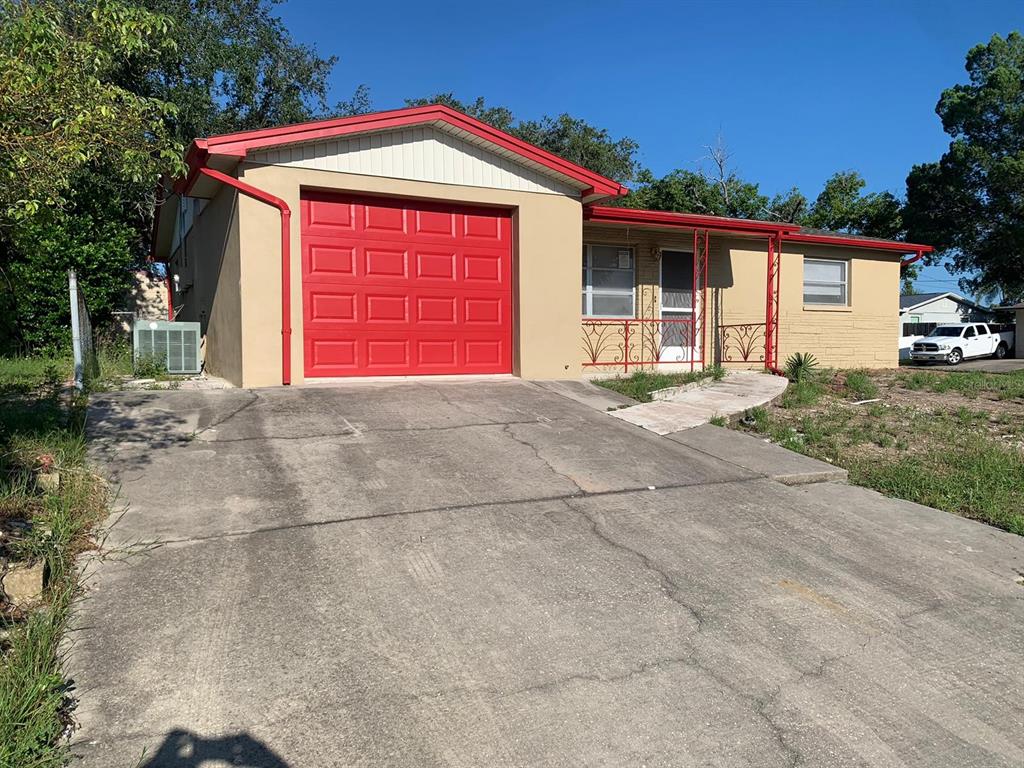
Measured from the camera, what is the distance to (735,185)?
31.7 meters

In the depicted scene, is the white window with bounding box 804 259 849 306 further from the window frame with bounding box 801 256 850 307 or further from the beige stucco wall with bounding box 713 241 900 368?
the beige stucco wall with bounding box 713 241 900 368

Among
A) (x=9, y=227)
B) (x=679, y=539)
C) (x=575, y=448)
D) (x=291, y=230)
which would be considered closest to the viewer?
(x=679, y=539)

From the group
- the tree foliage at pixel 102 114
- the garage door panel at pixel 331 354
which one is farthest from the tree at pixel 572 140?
the garage door panel at pixel 331 354

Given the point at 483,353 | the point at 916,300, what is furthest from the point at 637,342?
the point at 916,300

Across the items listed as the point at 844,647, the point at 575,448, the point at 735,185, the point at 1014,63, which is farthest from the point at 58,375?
the point at 1014,63

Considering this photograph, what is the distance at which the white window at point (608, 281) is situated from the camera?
1238 cm

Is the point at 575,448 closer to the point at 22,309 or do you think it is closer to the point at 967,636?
the point at 967,636

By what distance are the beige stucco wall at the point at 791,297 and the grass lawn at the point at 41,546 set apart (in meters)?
8.29

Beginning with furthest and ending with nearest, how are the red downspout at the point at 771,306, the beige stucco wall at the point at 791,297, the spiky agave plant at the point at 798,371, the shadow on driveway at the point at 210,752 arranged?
the red downspout at the point at 771,306 < the beige stucco wall at the point at 791,297 < the spiky agave plant at the point at 798,371 < the shadow on driveway at the point at 210,752

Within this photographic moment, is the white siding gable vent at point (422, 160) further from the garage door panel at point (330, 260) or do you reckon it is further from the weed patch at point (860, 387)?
the weed patch at point (860, 387)

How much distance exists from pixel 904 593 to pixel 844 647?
0.98 metres

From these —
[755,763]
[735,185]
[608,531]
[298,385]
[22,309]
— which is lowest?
[755,763]

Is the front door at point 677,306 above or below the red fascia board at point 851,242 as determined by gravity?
below

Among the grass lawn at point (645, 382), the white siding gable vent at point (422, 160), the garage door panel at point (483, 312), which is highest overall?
the white siding gable vent at point (422, 160)
